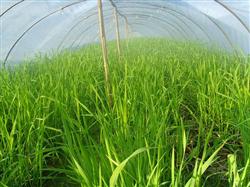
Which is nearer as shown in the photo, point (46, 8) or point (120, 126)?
point (120, 126)

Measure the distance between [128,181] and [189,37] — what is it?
6561mm

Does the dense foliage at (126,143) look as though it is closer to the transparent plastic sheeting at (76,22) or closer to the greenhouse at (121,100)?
the greenhouse at (121,100)

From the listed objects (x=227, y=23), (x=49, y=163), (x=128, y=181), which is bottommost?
(x=49, y=163)

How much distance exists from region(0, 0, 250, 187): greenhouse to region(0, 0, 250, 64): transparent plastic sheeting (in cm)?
2

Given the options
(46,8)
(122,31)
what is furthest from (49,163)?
(122,31)

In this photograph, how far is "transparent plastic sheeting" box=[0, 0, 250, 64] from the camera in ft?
13.7

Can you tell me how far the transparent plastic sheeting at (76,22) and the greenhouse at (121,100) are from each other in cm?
2

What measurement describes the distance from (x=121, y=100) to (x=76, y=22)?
5218 millimetres

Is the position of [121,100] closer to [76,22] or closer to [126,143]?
[126,143]

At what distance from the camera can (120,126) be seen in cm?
143

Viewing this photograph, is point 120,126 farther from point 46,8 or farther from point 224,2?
point 46,8

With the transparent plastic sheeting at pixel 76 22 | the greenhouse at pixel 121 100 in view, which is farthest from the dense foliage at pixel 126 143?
the transparent plastic sheeting at pixel 76 22

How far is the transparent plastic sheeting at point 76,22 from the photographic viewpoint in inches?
164

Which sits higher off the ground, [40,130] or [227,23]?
[227,23]
